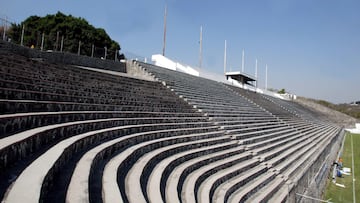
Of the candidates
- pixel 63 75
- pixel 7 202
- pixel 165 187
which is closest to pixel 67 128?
pixel 165 187

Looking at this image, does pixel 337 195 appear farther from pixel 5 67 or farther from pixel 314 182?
pixel 5 67

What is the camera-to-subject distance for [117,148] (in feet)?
14.8

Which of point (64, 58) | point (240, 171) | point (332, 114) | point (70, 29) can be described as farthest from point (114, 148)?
point (332, 114)

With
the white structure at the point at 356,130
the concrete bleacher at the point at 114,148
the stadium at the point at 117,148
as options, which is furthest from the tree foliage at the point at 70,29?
the white structure at the point at 356,130

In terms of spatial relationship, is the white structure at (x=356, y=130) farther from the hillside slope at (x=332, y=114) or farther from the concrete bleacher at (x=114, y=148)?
the concrete bleacher at (x=114, y=148)

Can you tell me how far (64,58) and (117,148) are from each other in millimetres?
8008

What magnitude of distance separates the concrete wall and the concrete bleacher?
232cm

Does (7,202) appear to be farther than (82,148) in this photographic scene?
No

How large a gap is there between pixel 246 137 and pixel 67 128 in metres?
7.36

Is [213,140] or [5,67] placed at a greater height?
[5,67]

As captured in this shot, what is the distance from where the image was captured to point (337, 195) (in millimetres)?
9016

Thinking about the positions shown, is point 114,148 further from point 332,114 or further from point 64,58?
point 332,114

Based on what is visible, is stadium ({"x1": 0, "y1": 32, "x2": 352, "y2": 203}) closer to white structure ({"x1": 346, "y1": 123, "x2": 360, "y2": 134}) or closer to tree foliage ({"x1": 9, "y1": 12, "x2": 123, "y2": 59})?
tree foliage ({"x1": 9, "y1": 12, "x2": 123, "y2": 59})

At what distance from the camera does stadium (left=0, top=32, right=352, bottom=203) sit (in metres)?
2.64
